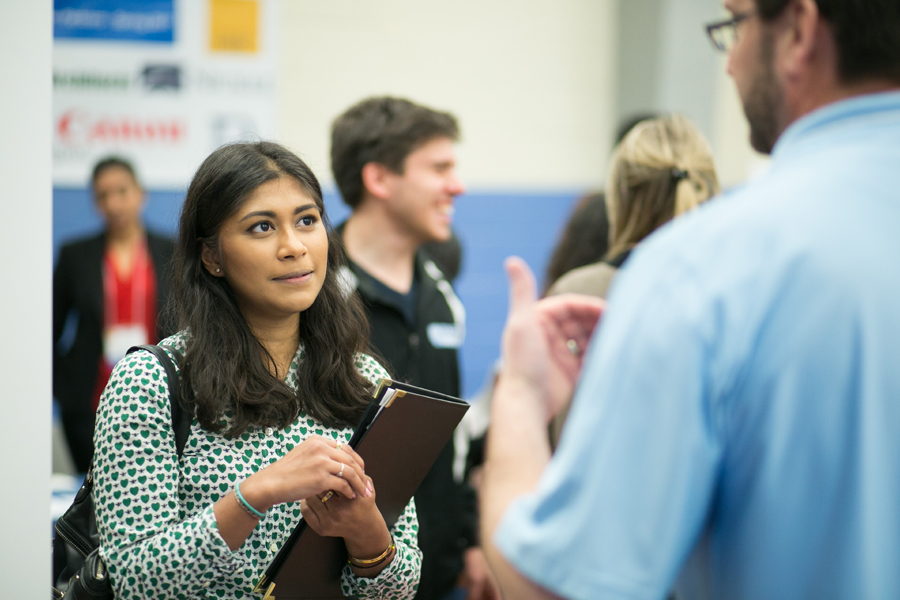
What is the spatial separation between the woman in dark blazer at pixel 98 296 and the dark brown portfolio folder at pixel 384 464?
2791 millimetres

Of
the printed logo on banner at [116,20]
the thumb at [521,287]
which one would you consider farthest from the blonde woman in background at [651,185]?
the printed logo on banner at [116,20]

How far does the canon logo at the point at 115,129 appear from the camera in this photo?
4.50 m

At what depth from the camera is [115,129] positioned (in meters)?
4.57

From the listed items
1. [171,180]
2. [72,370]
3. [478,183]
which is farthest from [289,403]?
[478,183]

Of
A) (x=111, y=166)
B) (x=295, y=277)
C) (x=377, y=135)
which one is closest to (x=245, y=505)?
(x=295, y=277)

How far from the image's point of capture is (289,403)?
154 cm

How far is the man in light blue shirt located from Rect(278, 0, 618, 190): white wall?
15.9 feet

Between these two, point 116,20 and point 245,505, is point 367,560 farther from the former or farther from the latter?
point 116,20

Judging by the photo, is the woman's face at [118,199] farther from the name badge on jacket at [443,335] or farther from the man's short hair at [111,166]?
the name badge on jacket at [443,335]

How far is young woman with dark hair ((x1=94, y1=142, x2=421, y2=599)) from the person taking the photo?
132cm

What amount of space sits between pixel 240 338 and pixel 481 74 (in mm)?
4836

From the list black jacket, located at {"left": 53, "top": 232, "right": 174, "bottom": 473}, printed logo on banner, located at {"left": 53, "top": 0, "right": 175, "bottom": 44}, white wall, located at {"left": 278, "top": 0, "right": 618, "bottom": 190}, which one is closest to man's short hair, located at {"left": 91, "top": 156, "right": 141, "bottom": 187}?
black jacket, located at {"left": 53, "top": 232, "right": 174, "bottom": 473}

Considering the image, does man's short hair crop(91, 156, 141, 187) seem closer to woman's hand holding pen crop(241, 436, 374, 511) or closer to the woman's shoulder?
the woman's shoulder

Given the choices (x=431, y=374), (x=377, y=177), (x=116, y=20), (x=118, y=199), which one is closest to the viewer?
(x=431, y=374)
